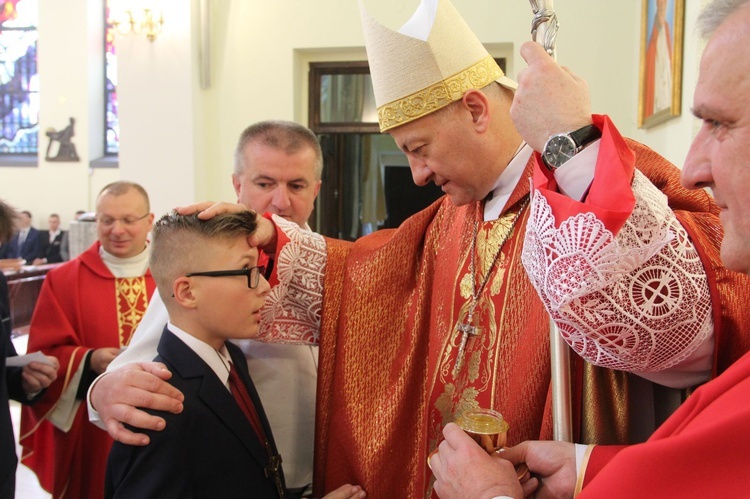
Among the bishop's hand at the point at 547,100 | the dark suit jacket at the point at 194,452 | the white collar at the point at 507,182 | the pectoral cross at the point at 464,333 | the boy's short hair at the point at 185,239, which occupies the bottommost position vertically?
the dark suit jacket at the point at 194,452

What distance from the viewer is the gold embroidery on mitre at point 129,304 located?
3.15m

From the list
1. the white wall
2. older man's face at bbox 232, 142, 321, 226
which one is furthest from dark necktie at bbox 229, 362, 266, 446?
the white wall

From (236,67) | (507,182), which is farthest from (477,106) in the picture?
(236,67)

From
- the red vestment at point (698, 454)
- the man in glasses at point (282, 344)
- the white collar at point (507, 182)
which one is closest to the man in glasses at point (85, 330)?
the man in glasses at point (282, 344)

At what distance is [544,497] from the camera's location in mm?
1228

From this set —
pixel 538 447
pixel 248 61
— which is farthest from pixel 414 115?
pixel 248 61

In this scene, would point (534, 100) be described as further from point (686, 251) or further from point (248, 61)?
point (248, 61)

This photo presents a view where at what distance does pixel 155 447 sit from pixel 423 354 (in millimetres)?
724

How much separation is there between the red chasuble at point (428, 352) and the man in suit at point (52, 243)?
38.5 feet

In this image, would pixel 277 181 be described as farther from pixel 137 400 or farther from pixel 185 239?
pixel 137 400

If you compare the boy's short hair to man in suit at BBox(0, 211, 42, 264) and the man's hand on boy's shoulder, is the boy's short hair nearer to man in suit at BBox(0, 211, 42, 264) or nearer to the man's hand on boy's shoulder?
the man's hand on boy's shoulder

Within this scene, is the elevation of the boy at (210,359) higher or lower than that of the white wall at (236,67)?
lower

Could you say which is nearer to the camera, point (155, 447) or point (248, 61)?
point (155, 447)

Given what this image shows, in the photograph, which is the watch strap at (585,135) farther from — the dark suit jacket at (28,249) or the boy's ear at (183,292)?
the dark suit jacket at (28,249)
